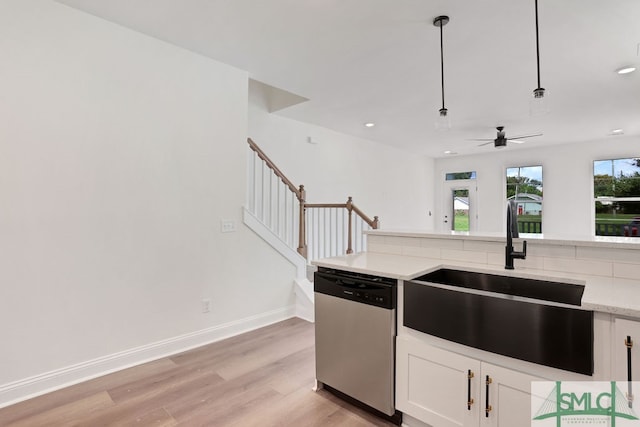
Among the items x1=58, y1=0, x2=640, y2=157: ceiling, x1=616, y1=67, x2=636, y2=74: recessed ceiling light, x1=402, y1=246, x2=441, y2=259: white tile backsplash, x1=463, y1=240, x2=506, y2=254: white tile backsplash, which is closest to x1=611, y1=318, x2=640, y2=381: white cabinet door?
x1=463, y1=240, x2=506, y2=254: white tile backsplash

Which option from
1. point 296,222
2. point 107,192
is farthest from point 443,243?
point 296,222

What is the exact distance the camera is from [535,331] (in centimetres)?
137

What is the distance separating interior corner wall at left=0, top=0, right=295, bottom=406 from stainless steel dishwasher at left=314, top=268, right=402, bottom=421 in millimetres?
1480

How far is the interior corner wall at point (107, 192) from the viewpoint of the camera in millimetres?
2191

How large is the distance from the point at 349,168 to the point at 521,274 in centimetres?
480

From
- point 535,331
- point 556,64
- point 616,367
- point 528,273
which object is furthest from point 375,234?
point 556,64

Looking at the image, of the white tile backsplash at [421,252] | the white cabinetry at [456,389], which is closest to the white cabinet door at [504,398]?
the white cabinetry at [456,389]

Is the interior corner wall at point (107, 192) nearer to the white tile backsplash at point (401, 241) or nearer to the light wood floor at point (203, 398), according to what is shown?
the light wood floor at point (203, 398)

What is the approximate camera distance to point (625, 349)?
1223 mm

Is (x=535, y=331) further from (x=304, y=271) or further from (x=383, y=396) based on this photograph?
(x=304, y=271)

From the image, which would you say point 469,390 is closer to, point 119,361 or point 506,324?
point 506,324

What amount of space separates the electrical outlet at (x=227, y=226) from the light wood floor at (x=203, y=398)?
1151 millimetres

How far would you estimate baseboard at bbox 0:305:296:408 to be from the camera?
2188 millimetres

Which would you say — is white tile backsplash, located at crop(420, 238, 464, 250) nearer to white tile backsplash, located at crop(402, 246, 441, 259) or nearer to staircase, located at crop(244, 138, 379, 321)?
white tile backsplash, located at crop(402, 246, 441, 259)
